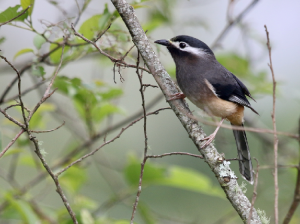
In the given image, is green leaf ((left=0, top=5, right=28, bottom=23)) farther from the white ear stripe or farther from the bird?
the white ear stripe

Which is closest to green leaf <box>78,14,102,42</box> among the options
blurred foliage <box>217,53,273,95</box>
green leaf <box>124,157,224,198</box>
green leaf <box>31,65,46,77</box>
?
green leaf <box>31,65,46,77</box>

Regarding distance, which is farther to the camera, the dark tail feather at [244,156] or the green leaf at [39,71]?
the dark tail feather at [244,156]

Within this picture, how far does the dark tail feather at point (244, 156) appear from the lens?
13.3 feet

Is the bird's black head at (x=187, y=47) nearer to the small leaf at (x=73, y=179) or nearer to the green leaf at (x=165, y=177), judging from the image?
the green leaf at (x=165, y=177)

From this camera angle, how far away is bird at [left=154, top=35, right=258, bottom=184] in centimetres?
413

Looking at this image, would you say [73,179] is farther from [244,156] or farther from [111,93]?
[244,156]

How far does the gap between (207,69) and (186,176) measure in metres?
1.34

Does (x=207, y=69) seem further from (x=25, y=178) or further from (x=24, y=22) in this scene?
(x=25, y=178)

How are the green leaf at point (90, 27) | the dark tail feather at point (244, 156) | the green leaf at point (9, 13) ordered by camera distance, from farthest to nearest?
the dark tail feather at point (244, 156)
the green leaf at point (90, 27)
the green leaf at point (9, 13)

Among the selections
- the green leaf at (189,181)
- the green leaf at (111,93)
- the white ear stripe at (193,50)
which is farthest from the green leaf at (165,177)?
the white ear stripe at (193,50)

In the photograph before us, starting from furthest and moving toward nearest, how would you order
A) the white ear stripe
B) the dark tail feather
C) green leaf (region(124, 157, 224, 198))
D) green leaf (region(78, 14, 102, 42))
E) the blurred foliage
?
the blurred foliage → the white ear stripe → green leaf (region(124, 157, 224, 198)) → the dark tail feather → green leaf (region(78, 14, 102, 42))

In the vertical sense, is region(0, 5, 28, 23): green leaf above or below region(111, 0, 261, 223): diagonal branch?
above

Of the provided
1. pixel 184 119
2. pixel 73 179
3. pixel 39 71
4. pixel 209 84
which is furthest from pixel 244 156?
pixel 39 71

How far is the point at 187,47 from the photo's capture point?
14.4 feet
